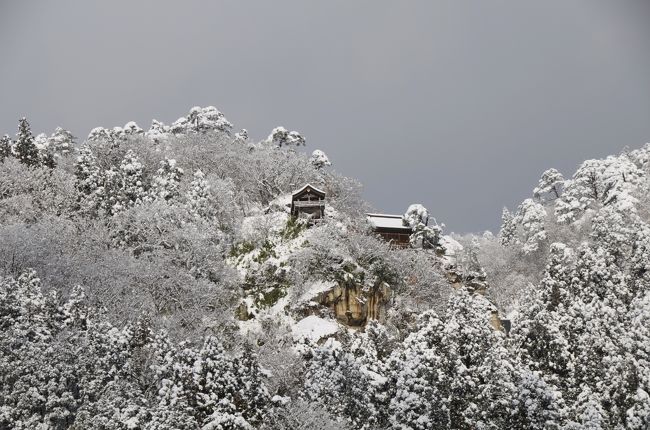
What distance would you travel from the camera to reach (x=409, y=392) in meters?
28.3

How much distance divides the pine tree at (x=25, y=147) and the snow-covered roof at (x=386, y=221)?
31461 mm

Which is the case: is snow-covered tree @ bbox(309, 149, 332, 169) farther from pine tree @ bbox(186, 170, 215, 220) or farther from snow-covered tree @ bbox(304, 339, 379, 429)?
snow-covered tree @ bbox(304, 339, 379, 429)

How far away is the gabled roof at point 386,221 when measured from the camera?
200 feet

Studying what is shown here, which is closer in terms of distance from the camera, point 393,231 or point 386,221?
point 393,231

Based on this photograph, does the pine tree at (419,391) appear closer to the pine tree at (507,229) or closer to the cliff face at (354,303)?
the cliff face at (354,303)

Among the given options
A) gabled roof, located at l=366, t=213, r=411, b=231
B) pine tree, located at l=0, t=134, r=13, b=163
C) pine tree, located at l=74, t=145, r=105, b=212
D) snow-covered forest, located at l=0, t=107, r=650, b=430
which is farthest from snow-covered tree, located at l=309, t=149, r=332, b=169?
pine tree, located at l=0, t=134, r=13, b=163

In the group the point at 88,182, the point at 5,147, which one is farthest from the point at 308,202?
the point at 5,147

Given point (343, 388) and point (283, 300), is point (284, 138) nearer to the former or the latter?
point (283, 300)

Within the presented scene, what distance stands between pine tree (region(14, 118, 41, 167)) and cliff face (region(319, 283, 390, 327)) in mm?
30397

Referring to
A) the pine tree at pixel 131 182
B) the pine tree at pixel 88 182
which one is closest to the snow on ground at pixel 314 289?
the pine tree at pixel 131 182

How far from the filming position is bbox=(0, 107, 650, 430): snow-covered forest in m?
27.6

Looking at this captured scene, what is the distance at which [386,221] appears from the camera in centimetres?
6238

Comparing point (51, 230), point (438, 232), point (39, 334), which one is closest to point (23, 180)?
point (51, 230)

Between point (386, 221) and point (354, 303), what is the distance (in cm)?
1458
